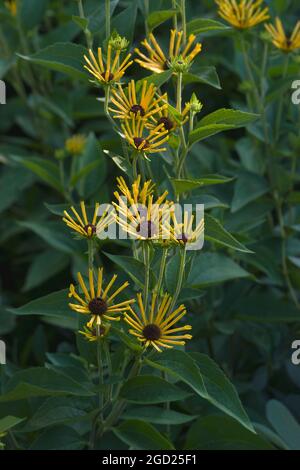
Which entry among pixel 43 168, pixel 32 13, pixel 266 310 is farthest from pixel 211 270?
pixel 32 13

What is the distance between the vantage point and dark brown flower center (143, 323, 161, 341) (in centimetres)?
96

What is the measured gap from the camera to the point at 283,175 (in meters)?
1.46

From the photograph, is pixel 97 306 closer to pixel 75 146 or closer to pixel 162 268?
pixel 162 268

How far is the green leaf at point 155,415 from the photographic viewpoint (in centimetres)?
109

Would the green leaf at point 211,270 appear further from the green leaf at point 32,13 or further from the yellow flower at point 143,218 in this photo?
the green leaf at point 32,13

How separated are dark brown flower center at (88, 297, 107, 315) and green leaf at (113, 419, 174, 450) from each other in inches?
8.8

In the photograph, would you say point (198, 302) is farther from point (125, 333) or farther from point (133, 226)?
point (133, 226)

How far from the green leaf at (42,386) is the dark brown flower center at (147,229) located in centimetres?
23

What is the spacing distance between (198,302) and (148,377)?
1.19ft

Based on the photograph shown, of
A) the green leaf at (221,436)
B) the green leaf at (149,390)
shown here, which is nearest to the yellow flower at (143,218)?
the green leaf at (149,390)
